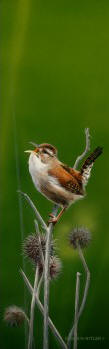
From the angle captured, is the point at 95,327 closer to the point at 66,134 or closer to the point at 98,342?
the point at 98,342

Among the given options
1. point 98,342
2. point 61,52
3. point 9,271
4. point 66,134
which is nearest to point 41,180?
point 66,134

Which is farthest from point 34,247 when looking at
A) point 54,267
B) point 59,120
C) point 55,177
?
point 59,120

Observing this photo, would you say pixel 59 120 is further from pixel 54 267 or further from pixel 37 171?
pixel 54 267

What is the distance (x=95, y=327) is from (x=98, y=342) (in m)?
0.06

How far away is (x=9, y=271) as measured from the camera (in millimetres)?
2129

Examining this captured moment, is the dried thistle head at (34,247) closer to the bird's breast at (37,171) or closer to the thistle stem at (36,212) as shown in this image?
the thistle stem at (36,212)

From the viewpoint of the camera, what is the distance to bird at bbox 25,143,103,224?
2.09 m

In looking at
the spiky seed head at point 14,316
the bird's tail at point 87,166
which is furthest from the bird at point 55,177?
the spiky seed head at point 14,316

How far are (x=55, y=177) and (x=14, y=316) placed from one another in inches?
20.2

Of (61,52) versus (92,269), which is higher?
(61,52)

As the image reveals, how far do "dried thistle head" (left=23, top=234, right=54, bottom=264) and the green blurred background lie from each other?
2.1 inches

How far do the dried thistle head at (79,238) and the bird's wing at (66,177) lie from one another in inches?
5.8

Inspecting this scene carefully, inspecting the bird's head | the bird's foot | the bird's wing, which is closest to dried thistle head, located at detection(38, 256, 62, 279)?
the bird's foot

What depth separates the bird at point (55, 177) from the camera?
2088 mm
